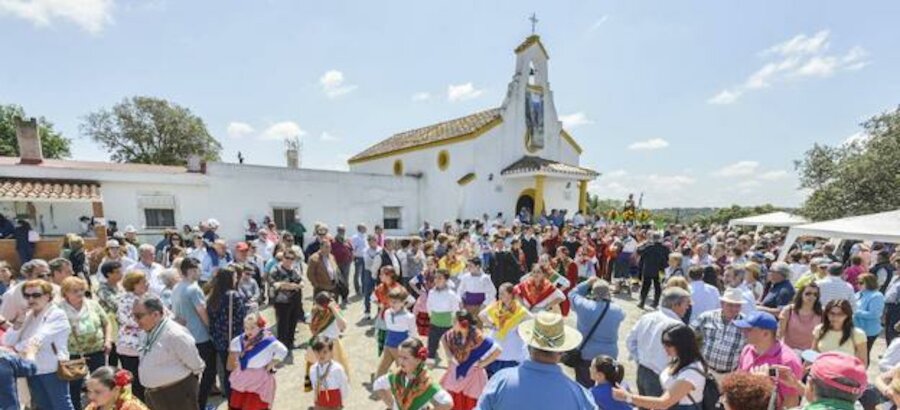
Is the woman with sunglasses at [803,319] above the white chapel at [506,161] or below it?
below

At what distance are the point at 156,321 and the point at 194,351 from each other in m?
0.39

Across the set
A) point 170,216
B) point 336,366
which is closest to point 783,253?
point 336,366

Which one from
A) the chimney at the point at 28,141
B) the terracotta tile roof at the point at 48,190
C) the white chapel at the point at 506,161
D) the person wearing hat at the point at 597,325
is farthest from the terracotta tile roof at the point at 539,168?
the chimney at the point at 28,141

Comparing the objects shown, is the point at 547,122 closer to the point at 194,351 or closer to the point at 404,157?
the point at 404,157

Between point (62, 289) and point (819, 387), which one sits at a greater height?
point (62, 289)

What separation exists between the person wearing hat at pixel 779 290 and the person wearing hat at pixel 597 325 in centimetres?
267

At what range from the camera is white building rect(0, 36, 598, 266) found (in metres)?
12.2

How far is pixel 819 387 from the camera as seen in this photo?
1.96 meters

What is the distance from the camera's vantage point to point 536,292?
5.13 metres

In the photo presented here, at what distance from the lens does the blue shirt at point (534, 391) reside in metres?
2.20

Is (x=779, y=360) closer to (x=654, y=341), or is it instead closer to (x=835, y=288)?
(x=654, y=341)

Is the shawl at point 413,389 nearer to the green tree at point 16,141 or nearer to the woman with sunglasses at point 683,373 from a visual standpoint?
the woman with sunglasses at point 683,373

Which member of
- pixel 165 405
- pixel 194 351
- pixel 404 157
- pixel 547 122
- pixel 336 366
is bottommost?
pixel 165 405

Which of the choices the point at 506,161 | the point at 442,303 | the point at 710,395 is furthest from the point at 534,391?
the point at 506,161
